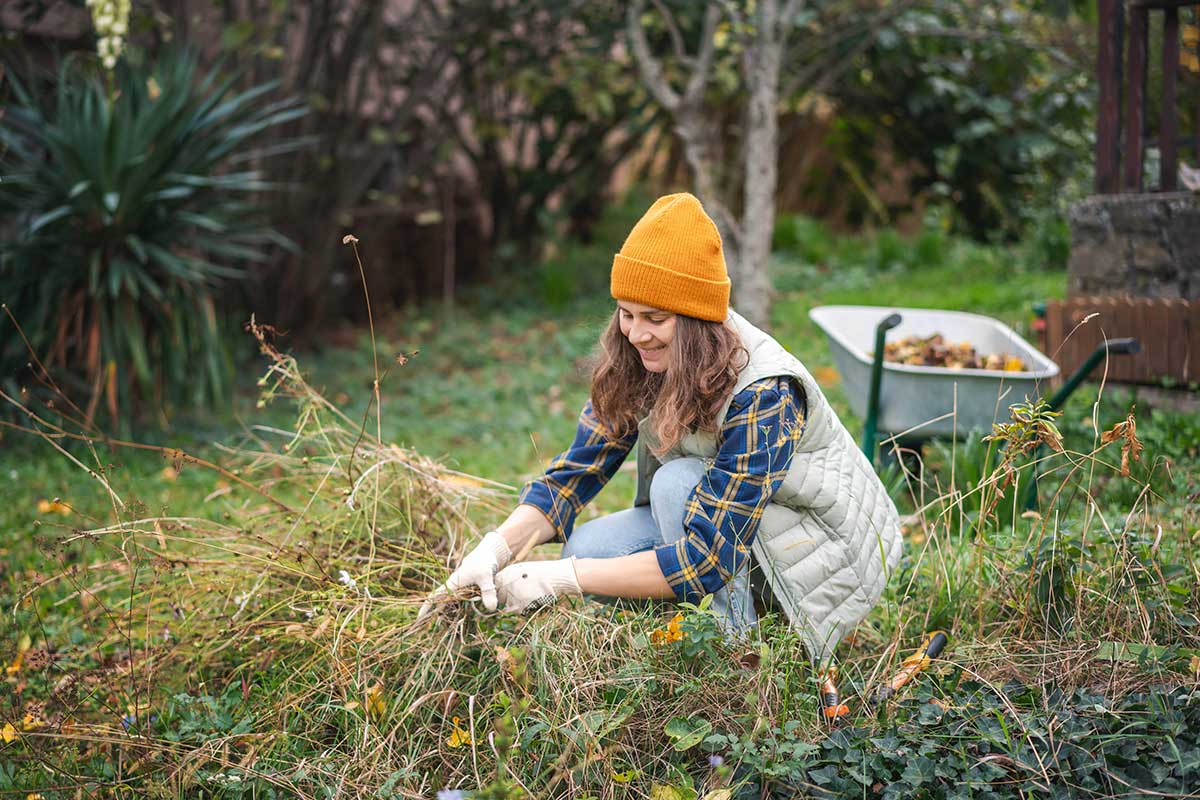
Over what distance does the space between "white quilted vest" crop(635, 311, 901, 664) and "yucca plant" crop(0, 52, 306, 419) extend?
3364 millimetres

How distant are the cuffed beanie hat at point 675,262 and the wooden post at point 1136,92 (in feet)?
10.5

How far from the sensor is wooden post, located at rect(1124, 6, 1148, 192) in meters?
4.58

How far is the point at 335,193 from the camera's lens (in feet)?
22.9

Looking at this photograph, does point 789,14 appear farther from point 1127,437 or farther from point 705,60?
point 1127,437

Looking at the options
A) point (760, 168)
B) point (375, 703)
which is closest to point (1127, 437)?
point (375, 703)

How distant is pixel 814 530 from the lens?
7.73ft

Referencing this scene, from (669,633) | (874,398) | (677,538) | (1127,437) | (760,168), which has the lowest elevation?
(669,633)

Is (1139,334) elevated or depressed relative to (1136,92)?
depressed

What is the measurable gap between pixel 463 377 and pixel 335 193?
166 cm

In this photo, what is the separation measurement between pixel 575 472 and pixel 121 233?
3.25 meters

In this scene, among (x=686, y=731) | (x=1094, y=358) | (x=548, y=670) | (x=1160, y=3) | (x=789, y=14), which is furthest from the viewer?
(x=789, y=14)

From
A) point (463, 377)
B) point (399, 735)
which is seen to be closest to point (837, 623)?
point (399, 735)

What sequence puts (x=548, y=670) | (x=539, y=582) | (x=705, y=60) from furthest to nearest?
(x=705, y=60)
(x=539, y=582)
(x=548, y=670)

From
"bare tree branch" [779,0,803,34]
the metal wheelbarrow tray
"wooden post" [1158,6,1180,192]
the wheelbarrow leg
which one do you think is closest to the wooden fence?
the metal wheelbarrow tray
